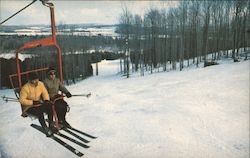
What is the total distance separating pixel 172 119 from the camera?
8484mm

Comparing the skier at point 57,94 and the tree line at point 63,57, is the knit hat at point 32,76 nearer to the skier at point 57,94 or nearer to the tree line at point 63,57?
the skier at point 57,94

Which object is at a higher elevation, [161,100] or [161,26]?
[161,26]

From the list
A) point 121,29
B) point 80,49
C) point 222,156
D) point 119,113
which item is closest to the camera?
point 222,156

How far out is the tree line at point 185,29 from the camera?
33.1m

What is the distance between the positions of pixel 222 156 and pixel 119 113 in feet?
14.9

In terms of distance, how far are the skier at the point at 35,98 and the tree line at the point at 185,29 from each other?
2582 cm

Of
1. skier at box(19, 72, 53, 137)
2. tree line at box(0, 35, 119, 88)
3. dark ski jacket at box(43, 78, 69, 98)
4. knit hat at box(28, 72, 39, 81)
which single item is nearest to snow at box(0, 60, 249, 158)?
skier at box(19, 72, 53, 137)

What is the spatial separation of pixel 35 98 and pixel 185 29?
34.0 meters

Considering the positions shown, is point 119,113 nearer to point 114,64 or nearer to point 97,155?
point 97,155

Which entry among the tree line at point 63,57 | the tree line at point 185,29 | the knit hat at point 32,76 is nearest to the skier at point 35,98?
the knit hat at point 32,76

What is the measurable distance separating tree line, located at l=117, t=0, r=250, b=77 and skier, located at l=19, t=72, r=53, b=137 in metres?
25.8

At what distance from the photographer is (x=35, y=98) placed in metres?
5.11

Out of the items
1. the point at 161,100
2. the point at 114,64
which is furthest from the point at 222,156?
the point at 114,64

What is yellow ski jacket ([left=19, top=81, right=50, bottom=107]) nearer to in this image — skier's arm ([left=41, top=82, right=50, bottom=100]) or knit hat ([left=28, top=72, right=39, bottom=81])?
skier's arm ([left=41, top=82, right=50, bottom=100])
